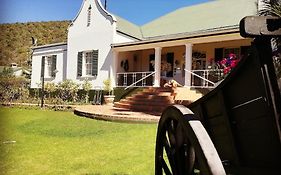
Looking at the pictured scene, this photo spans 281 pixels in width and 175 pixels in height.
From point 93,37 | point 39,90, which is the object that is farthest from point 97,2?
point 39,90

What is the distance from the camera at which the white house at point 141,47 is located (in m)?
18.0

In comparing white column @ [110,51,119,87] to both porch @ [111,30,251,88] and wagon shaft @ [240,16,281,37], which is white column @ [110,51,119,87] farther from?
wagon shaft @ [240,16,281,37]

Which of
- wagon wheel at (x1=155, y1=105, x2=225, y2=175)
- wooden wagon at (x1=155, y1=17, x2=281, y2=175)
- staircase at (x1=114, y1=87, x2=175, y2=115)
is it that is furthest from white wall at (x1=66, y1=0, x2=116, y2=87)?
wooden wagon at (x1=155, y1=17, x2=281, y2=175)

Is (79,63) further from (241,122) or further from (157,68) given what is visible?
(241,122)

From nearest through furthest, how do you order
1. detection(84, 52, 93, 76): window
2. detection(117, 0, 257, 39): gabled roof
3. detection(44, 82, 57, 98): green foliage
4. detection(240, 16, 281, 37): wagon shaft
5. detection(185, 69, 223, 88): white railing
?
detection(240, 16, 281, 37): wagon shaft
detection(185, 69, 223, 88): white railing
detection(117, 0, 257, 39): gabled roof
detection(84, 52, 93, 76): window
detection(44, 82, 57, 98): green foliage

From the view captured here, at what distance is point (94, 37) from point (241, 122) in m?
20.3

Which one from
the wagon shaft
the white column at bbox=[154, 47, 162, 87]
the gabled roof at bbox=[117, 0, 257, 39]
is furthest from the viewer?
the gabled roof at bbox=[117, 0, 257, 39]

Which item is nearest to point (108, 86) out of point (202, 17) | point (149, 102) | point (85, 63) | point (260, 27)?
point (85, 63)

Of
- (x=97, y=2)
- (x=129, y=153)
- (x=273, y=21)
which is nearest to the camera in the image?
(x=273, y=21)

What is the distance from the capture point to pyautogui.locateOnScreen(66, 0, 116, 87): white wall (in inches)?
810

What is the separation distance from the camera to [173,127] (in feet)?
9.09

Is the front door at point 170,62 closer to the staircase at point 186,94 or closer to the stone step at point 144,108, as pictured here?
the staircase at point 186,94

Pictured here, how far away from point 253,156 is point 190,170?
1.65 ft

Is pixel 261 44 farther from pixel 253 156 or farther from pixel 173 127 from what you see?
pixel 173 127
